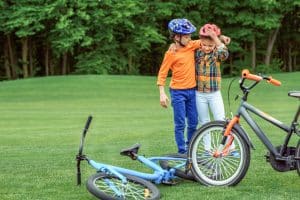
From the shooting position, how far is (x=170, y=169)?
6793mm

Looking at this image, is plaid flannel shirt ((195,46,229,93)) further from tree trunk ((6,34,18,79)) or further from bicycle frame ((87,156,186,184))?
tree trunk ((6,34,18,79))

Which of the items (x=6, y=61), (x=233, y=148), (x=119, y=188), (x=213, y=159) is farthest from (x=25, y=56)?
(x=119, y=188)

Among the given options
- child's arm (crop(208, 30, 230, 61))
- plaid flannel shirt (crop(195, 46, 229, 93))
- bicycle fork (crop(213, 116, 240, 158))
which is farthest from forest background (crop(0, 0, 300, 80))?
bicycle fork (crop(213, 116, 240, 158))

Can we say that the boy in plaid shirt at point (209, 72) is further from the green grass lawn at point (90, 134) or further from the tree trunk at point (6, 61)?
the tree trunk at point (6, 61)

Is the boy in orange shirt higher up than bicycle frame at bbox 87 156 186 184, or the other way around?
the boy in orange shirt

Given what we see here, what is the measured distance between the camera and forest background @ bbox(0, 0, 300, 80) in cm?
3641

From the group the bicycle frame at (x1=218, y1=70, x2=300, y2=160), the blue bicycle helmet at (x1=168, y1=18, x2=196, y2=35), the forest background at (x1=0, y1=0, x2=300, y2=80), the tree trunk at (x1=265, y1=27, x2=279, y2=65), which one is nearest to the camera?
the bicycle frame at (x1=218, y1=70, x2=300, y2=160)

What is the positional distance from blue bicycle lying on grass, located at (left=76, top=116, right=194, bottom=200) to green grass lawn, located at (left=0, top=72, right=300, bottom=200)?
153 millimetres

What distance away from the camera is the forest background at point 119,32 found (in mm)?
36406

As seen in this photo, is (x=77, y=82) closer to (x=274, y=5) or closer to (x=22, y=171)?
(x=274, y=5)

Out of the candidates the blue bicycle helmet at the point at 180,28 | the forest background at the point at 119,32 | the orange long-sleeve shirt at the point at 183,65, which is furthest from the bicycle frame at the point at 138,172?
the forest background at the point at 119,32

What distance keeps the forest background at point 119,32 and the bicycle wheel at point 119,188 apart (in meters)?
29.8

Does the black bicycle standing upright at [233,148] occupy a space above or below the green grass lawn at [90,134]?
above

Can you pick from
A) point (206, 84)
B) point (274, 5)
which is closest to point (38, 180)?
point (206, 84)
